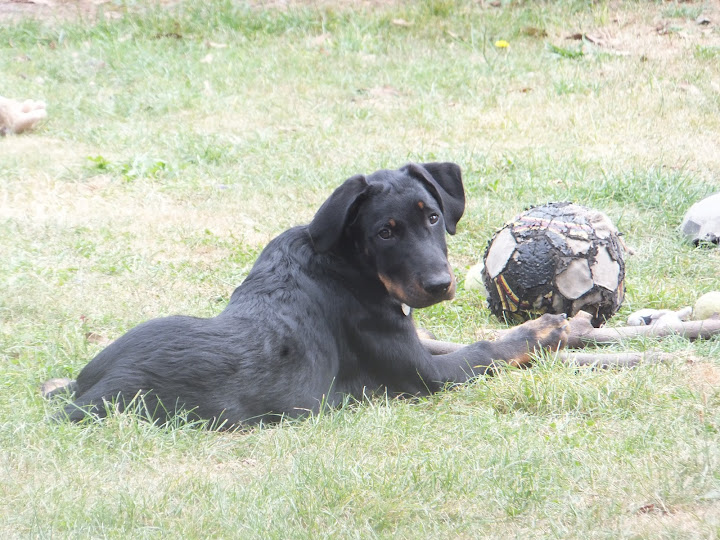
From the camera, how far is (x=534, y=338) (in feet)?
15.8

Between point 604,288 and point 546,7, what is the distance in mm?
8237

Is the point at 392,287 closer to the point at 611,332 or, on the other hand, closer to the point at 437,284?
the point at 437,284

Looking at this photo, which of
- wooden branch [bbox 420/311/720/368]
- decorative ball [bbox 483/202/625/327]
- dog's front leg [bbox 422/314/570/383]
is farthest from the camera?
decorative ball [bbox 483/202/625/327]

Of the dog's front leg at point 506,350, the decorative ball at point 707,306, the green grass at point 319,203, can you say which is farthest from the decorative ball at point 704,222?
the dog's front leg at point 506,350

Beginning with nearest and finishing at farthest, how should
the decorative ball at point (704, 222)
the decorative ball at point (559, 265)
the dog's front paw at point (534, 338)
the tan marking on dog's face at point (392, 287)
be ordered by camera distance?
the tan marking on dog's face at point (392, 287), the dog's front paw at point (534, 338), the decorative ball at point (559, 265), the decorative ball at point (704, 222)

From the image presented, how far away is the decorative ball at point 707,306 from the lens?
5.12 meters

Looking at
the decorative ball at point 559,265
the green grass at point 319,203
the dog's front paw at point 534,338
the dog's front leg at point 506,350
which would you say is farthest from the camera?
the decorative ball at point 559,265

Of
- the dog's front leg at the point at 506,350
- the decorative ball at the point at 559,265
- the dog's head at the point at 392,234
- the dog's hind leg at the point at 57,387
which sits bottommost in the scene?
the dog's hind leg at the point at 57,387

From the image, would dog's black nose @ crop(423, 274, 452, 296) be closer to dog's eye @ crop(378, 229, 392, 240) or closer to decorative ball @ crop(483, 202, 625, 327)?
dog's eye @ crop(378, 229, 392, 240)

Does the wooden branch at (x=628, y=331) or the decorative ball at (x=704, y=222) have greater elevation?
the decorative ball at (x=704, y=222)

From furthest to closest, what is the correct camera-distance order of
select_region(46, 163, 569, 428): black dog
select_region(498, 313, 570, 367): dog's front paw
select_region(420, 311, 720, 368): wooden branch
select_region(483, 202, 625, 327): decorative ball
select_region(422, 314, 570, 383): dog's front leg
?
1. select_region(483, 202, 625, 327): decorative ball
2. select_region(420, 311, 720, 368): wooden branch
3. select_region(498, 313, 570, 367): dog's front paw
4. select_region(422, 314, 570, 383): dog's front leg
5. select_region(46, 163, 569, 428): black dog

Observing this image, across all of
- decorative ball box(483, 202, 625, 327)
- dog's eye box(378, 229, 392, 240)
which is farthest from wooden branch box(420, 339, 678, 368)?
dog's eye box(378, 229, 392, 240)

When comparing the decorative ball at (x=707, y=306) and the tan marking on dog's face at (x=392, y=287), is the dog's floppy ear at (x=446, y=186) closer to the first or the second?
the tan marking on dog's face at (x=392, y=287)

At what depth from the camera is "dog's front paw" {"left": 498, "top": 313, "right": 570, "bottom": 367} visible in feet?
15.6
